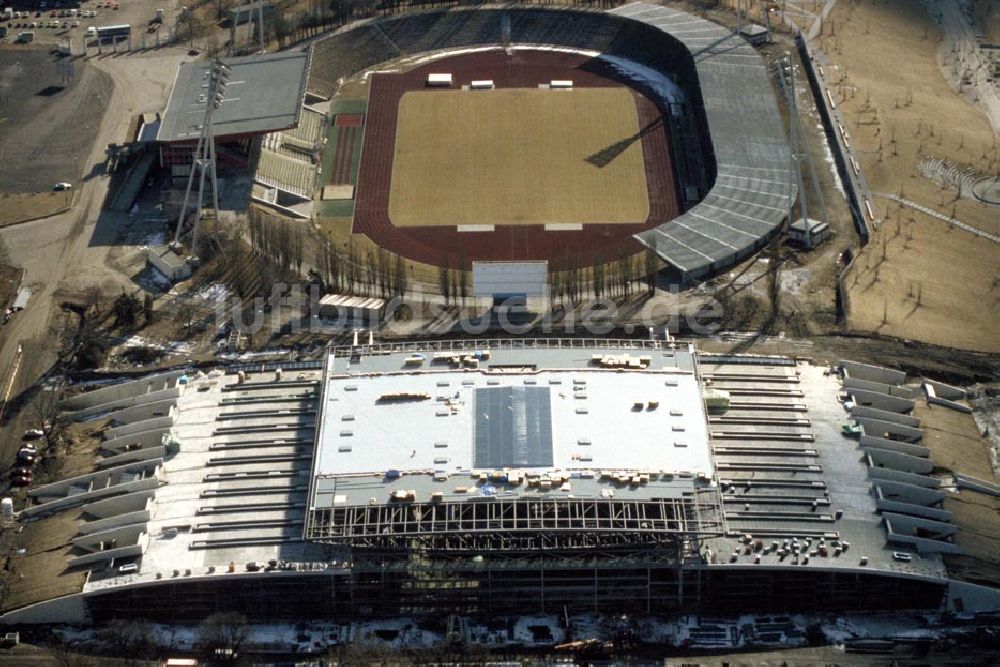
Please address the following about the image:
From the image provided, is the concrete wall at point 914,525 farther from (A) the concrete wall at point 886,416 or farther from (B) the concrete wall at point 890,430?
(A) the concrete wall at point 886,416

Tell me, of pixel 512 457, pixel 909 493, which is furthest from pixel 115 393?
pixel 909 493

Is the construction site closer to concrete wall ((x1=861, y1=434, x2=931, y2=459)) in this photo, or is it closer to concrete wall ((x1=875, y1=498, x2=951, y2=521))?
concrete wall ((x1=875, y1=498, x2=951, y2=521))

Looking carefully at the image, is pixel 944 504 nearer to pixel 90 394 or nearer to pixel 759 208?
pixel 759 208

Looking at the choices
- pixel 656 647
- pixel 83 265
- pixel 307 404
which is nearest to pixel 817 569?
pixel 656 647

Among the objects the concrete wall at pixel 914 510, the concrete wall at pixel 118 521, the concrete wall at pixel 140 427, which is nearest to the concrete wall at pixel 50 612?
the concrete wall at pixel 118 521

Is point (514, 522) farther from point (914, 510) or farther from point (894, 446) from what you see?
point (894, 446)

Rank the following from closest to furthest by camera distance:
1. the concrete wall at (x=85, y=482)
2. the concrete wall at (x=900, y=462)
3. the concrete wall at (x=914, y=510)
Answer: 1. the concrete wall at (x=914, y=510)
2. the concrete wall at (x=900, y=462)
3. the concrete wall at (x=85, y=482)

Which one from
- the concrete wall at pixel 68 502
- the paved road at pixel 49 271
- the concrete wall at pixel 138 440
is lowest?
the concrete wall at pixel 68 502
